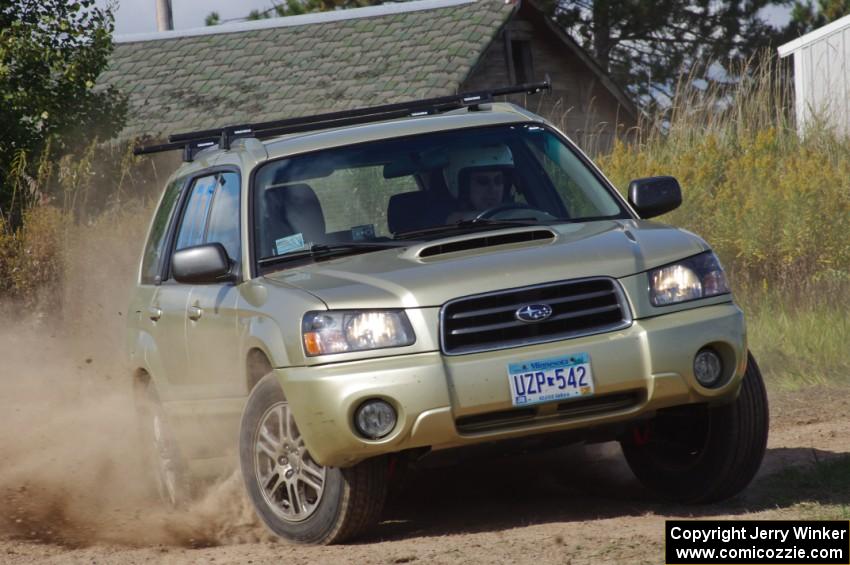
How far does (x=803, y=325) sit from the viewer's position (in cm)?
1149

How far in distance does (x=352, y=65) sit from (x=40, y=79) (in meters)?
10.2

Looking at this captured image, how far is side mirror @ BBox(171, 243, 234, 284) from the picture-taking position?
21.2ft

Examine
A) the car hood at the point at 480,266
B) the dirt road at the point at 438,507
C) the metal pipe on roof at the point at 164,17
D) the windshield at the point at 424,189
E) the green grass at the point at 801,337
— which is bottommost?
the green grass at the point at 801,337

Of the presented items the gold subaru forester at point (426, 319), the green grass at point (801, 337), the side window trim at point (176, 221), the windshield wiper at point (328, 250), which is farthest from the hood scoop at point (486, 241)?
the green grass at point (801, 337)

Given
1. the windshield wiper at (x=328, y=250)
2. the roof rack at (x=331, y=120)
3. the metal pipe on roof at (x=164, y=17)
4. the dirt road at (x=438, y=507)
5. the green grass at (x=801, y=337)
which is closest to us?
the dirt road at (x=438, y=507)

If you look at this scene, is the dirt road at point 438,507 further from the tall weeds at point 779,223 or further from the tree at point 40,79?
the tree at point 40,79

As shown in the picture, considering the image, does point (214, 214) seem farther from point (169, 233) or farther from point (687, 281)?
point (687, 281)

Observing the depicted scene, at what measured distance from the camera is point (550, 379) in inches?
220

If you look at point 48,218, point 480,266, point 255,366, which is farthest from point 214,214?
point 48,218

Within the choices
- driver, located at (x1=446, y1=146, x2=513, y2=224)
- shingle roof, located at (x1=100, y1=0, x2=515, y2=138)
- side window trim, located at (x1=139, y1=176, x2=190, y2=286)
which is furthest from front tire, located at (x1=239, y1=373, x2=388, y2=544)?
shingle roof, located at (x1=100, y1=0, x2=515, y2=138)

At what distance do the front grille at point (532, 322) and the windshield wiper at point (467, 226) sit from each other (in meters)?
0.87

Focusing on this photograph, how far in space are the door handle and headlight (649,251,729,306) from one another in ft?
7.47

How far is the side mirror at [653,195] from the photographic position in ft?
22.6

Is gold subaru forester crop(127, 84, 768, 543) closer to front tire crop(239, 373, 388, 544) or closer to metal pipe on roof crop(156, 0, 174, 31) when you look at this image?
front tire crop(239, 373, 388, 544)
